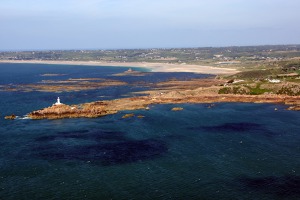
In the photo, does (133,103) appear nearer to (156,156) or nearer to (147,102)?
(147,102)

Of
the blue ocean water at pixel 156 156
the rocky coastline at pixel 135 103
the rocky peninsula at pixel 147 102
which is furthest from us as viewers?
the rocky peninsula at pixel 147 102

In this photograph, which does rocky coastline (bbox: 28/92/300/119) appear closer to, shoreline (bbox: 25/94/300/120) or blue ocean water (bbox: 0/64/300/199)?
shoreline (bbox: 25/94/300/120)

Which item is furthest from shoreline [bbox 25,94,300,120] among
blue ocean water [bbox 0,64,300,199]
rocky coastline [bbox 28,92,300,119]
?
blue ocean water [bbox 0,64,300,199]

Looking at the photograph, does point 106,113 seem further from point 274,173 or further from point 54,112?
point 274,173

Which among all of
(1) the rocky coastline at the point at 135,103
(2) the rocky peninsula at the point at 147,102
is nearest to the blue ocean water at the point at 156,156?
(1) the rocky coastline at the point at 135,103

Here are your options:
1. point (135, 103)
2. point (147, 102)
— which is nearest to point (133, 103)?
point (135, 103)

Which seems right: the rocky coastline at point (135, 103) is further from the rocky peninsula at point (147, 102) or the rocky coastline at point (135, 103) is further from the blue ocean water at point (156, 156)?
the blue ocean water at point (156, 156)

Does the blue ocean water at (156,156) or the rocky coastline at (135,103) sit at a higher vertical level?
the rocky coastline at (135,103)

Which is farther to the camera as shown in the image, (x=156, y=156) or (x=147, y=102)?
(x=147, y=102)

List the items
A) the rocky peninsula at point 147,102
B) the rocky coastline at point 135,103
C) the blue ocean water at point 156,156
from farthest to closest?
1. the rocky peninsula at point 147,102
2. the rocky coastline at point 135,103
3. the blue ocean water at point 156,156
